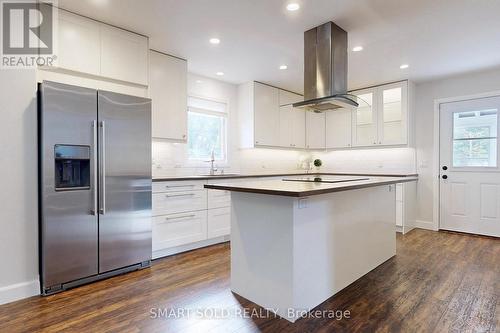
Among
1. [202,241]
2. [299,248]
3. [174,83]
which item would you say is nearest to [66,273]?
[202,241]

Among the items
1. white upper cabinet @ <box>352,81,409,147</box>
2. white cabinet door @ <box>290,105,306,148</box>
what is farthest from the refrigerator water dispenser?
white upper cabinet @ <box>352,81,409,147</box>

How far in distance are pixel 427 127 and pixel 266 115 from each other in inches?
110

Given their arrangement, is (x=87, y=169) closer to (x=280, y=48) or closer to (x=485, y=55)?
(x=280, y=48)

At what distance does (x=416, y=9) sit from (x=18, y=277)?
4178mm

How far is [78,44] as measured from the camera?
8.81 feet

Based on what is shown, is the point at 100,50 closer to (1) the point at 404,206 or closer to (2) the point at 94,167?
(2) the point at 94,167

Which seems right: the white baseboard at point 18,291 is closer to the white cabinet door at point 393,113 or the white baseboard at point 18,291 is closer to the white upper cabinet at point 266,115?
the white upper cabinet at point 266,115

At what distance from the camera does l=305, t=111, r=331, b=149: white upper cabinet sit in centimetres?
584

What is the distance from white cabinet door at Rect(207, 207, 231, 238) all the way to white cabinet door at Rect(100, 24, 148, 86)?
1826mm

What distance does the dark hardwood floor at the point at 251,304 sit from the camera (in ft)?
6.26

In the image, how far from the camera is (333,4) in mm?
2488

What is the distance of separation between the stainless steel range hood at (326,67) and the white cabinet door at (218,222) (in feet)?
5.85

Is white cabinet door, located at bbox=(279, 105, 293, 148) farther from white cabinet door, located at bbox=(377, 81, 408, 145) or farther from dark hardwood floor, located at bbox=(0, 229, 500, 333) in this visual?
dark hardwood floor, located at bbox=(0, 229, 500, 333)

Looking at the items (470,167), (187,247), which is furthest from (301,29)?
(470,167)
